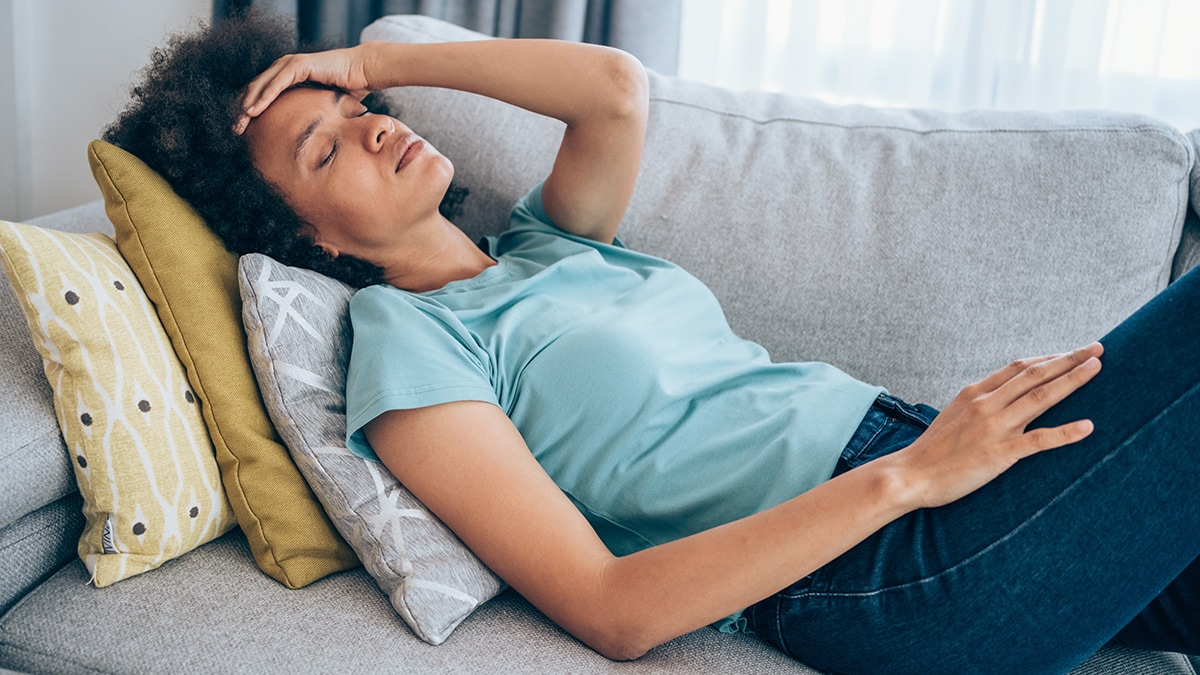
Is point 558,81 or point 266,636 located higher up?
point 558,81

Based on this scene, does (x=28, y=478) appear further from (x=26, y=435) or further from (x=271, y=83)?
(x=271, y=83)

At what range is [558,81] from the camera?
1.42 metres

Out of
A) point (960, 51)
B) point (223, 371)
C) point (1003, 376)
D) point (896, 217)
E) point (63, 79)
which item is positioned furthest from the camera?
point (63, 79)

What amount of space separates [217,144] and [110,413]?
1.39 ft

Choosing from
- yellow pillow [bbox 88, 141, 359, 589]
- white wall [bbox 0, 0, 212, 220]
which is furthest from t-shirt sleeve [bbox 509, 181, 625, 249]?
white wall [bbox 0, 0, 212, 220]

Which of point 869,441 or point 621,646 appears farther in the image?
point 869,441

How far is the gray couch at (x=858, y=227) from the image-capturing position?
1.11 meters

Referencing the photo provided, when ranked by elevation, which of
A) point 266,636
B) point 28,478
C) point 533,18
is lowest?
point 266,636

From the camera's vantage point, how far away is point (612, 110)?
1.42 metres

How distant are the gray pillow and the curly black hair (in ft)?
0.47

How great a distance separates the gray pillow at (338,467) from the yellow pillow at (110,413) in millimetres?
119

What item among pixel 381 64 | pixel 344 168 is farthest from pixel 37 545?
pixel 381 64

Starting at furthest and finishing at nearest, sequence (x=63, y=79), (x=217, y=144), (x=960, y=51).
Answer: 1. (x=63, y=79)
2. (x=960, y=51)
3. (x=217, y=144)

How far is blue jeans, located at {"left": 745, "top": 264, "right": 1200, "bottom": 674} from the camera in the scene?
2.77ft
